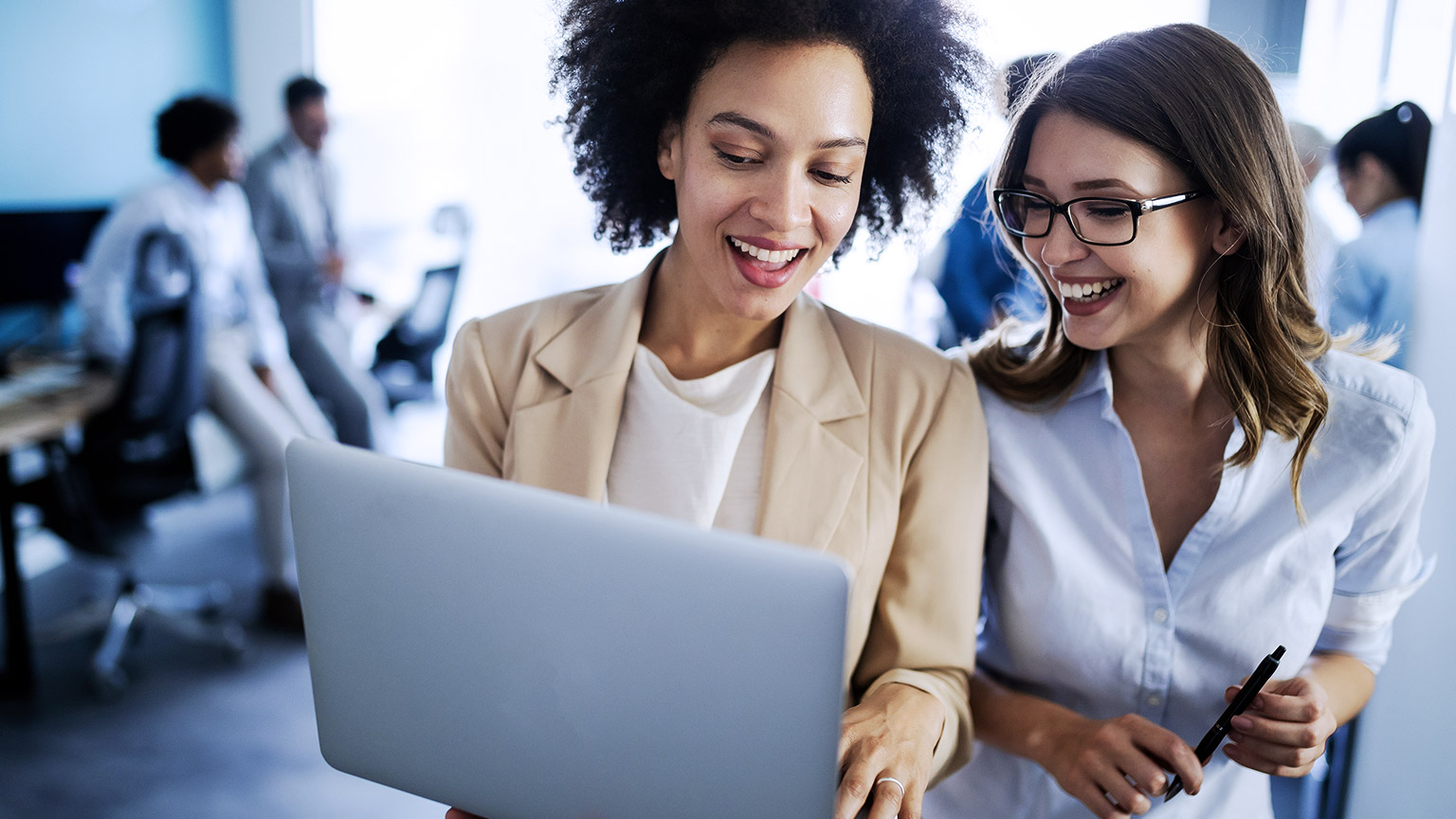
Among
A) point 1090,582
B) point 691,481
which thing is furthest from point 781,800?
point 1090,582

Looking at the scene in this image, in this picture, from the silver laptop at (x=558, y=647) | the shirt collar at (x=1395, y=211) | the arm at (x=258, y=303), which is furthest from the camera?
the arm at (x=258, y=303)

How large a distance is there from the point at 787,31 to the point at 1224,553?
32.6 inches

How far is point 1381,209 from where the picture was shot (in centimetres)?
250

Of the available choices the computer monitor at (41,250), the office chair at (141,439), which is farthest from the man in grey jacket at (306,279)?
the office chair at (141,439)

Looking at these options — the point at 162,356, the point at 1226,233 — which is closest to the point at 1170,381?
the point at 1226,233

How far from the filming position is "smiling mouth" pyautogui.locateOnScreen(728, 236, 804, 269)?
121cm

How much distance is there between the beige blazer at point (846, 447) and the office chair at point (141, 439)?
6.70 feet

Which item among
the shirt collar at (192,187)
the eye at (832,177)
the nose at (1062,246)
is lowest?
the shirt collar at (192,187)

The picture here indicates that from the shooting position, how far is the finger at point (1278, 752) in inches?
44.5

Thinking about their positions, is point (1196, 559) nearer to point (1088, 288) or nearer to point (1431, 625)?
point (1088, 288)

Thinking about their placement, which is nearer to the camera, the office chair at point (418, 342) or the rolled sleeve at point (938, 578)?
the rolled sleeve at point (938, 578)

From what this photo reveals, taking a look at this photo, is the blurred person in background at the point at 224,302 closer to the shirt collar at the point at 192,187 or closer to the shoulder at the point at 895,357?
the shirt collar at the point at 192,187

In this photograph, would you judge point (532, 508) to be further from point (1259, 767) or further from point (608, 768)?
point (1259, 767)

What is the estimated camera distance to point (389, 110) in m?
6.10
